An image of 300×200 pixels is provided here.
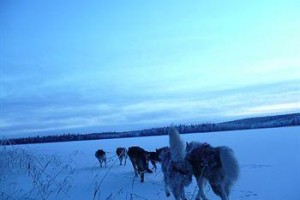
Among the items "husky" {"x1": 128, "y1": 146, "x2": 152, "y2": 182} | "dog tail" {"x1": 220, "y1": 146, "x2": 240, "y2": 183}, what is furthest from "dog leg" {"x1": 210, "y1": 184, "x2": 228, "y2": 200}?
"husky" {"x1": 128, "y1": 146, "x2": 152, "y2": 182}

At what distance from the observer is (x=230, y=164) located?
5969 millimetres

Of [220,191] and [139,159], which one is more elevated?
[139,159]

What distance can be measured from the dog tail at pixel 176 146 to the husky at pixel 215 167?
17cm

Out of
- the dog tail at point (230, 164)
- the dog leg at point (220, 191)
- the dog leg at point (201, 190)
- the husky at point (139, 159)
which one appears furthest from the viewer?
the husky at point (139, 159)

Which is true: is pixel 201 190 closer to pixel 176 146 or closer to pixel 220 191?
pixel 220 191

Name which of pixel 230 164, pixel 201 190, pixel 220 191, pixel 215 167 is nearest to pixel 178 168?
pixel 201 190

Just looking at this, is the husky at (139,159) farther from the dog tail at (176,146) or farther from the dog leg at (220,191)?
the dog leg at (220,191)

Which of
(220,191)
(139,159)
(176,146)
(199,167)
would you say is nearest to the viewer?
(220,191)

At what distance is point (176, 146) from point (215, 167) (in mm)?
875

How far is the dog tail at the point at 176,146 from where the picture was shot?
6747 mm

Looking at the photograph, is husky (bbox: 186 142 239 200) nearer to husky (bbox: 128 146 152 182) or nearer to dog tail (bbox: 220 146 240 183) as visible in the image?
dog tail (bbox: 220 146 240 183)

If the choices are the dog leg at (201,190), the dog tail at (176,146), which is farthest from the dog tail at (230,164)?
the dog tail at (176,146)

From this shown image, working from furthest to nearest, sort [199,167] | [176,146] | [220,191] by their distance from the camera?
[176,146] < [199,167] < [220,191]

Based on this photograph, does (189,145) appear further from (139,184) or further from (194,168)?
(139,184)
